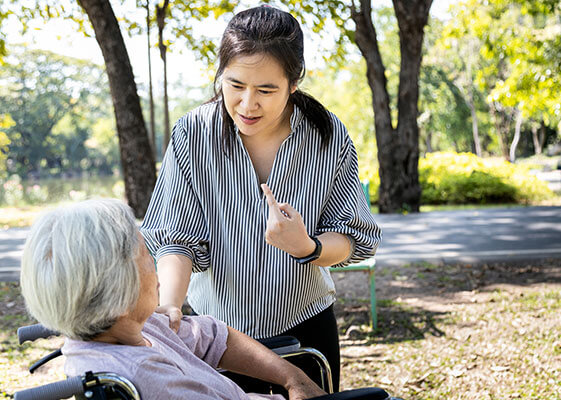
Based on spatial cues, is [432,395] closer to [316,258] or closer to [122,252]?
[316,258]

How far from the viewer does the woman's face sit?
1699 mm

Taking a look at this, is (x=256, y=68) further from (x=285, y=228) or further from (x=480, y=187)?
(x=480, y=187)

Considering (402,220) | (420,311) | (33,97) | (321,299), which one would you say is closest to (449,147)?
(33,97)

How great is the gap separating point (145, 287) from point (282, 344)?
1.82 ft

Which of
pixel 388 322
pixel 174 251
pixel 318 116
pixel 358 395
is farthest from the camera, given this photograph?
pixel 388 322

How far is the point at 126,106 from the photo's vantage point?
22.7ft

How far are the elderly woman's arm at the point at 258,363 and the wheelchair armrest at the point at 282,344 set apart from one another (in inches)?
2.0

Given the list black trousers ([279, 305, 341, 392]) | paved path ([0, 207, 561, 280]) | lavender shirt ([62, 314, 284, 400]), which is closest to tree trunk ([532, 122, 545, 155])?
paved path ([0, 207, 561, 280])

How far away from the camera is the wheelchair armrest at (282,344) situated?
71.7 inches

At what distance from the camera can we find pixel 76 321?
135 centimetres

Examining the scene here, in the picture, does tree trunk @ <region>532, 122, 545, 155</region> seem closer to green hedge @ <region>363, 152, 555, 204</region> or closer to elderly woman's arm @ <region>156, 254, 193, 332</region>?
green hedge @ <region>363, 152, 555, 204</region>

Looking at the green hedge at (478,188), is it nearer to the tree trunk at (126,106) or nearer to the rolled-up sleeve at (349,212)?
the tree trunk at (126,106)

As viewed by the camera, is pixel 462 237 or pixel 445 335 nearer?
pixel 445 335

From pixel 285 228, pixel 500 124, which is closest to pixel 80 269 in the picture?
pixel 285 228
